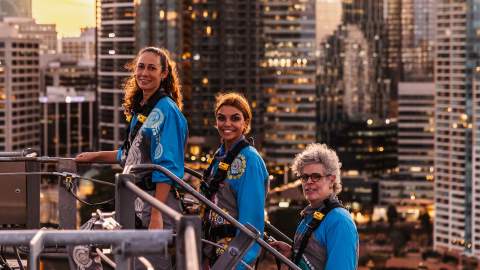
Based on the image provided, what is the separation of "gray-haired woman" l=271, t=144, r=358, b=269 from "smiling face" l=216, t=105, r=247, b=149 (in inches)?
8.8

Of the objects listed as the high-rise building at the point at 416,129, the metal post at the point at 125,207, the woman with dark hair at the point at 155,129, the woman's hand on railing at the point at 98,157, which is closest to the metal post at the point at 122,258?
the metal post at the point at 125,207

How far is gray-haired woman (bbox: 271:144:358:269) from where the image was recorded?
8.41ft

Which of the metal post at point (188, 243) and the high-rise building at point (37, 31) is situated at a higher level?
the high-rise building at point (37, 31)

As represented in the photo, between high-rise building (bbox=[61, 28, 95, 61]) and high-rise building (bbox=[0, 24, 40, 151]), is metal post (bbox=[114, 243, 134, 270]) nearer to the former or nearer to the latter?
high-rise building (bbox=[0, 24, 40, 151])

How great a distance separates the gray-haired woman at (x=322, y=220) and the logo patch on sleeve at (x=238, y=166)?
0.18m

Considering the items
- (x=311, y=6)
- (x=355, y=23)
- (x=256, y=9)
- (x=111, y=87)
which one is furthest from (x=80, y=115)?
(x=355, y=23)

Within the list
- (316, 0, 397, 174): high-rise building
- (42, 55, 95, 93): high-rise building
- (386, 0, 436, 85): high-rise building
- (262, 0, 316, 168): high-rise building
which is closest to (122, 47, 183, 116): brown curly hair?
(42, 55, 95, 93): high-rise building

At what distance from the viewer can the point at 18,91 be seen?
21469mm

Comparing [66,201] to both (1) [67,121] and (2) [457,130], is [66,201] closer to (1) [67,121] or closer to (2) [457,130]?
(1) [67,121]

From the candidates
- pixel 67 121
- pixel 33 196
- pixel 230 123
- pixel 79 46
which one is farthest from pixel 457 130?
pixel 230 123

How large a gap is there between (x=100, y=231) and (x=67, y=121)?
94.1ft

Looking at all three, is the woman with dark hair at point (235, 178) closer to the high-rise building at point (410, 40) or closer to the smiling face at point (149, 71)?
the smiling face at point (149, 71)

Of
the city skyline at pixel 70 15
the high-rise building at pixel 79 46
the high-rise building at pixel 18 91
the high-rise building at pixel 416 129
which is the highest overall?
the city skyline at pixel 70 15

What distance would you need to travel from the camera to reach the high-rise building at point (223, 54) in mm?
37125
